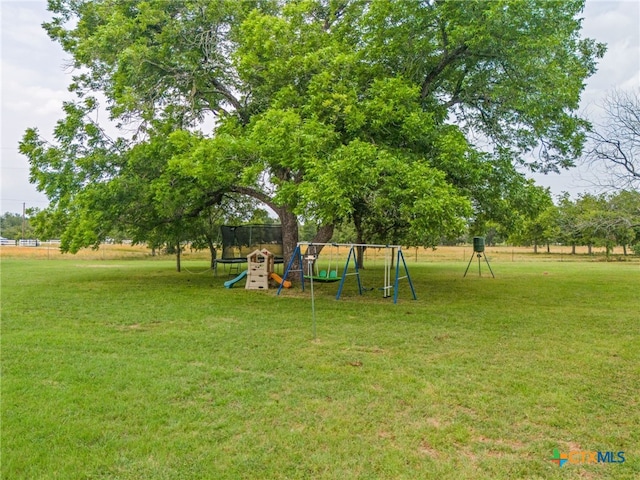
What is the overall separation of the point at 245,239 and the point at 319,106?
23.1 feet

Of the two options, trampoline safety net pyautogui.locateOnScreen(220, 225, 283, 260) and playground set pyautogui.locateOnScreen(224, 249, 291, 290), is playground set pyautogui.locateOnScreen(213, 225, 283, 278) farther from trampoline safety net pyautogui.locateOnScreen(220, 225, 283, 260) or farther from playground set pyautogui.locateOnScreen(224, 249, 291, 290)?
playground set pyautogui.locateOnScreen(224, 249, 291, 290)

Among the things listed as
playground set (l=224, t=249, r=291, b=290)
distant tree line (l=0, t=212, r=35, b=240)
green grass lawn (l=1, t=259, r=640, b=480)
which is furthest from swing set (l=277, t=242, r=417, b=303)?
distant tree line (l=0, t=212, r=35, b=240)

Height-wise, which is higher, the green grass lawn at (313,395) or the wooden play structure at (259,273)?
the wooden play structure at (259,273)

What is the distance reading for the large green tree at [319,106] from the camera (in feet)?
26.0

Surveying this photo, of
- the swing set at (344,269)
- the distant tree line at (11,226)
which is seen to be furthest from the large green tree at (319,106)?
the distant tree line at (11,226)

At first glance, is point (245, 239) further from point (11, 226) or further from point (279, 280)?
point (11, 226)

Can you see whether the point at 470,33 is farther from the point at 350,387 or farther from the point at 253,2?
the point at 350,387

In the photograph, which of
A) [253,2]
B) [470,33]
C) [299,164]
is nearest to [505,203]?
[470,33]

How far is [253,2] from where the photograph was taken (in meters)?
11.1

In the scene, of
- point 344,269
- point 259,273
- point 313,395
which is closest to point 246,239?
point 259,273

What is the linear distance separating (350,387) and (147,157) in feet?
27.7

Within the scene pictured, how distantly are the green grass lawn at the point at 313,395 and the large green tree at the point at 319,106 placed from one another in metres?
2.56

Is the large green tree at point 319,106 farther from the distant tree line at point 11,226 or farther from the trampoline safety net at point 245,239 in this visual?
the distant tree line at point 11,226

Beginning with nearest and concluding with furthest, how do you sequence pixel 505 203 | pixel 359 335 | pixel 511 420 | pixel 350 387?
pixel 511 420 → pixel 350 387 → pixel 359 335 → pixel 505 203
